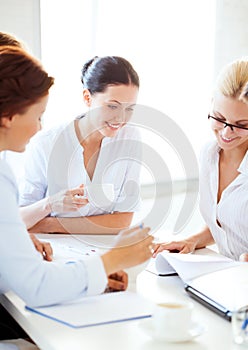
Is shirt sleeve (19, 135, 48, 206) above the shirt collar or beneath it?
beneath

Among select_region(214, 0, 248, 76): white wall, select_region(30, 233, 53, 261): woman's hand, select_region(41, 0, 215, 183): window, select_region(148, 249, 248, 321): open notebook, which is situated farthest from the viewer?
select_region(214, 0, 248, 76): white wall

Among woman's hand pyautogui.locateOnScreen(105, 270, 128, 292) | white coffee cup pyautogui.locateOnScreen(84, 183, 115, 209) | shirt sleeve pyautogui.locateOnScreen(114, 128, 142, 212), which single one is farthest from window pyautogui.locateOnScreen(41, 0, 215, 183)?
woman's hand pyautogui.locateOnScreen(105, 270, 128, 292)

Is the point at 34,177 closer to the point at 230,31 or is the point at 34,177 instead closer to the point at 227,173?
the point at 227,173

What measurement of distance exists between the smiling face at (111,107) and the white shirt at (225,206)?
0.33 metres

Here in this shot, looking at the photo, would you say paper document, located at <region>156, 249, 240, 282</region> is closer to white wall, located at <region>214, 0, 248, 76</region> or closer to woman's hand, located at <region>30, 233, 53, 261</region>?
woman's hand, located at <region>30, 233, 53, 261</region>

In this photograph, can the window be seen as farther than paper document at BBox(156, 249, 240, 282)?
Yes

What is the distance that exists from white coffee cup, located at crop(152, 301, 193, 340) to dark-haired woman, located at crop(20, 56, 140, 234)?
888mm

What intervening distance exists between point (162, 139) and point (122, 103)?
1.42 m

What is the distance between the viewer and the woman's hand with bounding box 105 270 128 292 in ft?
4.81

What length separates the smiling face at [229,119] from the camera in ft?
6.30

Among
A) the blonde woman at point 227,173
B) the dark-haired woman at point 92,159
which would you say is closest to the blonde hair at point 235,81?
the blonde woman at point 227,173

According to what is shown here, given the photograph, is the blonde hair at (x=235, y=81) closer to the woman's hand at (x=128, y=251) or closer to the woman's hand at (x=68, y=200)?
the woman's hand at (x=68, y=200)

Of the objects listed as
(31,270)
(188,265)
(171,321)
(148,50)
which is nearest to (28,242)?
(31,270)

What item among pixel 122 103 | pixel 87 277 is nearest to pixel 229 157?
pixel 122 103
